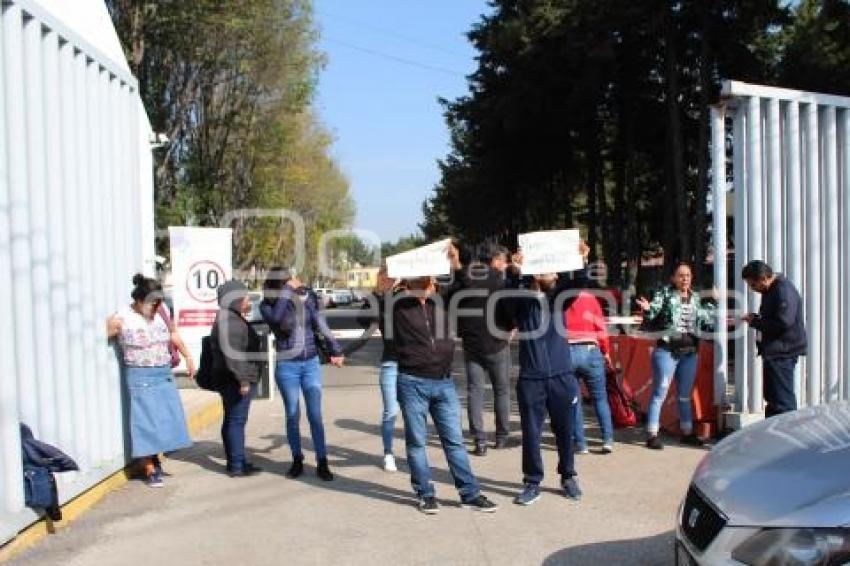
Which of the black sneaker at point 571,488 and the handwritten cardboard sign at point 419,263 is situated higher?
the handwritten cardboard sign at point 419,263

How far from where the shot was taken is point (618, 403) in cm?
934

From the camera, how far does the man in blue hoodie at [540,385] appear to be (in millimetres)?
6555

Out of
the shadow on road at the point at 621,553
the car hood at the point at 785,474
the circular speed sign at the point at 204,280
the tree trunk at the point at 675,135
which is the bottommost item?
the shadow on road at the point at 621,553

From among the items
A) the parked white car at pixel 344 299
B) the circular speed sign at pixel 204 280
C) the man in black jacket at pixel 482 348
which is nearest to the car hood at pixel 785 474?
the man in black jacket at pixel 482 348

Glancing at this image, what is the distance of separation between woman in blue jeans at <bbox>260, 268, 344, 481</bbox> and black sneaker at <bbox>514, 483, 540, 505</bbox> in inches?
73.4

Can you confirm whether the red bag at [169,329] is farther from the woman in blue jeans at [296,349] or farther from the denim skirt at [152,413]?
the woman in blue jeans at [296,349]

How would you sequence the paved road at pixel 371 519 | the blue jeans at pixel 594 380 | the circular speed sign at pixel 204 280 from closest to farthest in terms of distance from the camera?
the paved road at pixel 371 519 < the blue jeans at pixel 594 380 < the circular speed sign at pixel 204 280

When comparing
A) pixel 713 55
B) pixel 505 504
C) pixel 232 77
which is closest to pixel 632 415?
pixel 505 504

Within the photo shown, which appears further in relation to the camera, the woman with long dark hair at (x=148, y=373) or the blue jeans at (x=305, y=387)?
the blue jeans at (x=305, y=387)

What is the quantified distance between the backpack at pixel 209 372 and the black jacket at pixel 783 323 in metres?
4.79

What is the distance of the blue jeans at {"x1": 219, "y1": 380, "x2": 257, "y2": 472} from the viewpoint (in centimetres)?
795

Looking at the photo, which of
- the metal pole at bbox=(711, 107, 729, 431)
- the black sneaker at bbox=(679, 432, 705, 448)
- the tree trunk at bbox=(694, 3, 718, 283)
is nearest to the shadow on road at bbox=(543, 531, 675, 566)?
the black sneaker at bbox=(679, 432, 705, 448)

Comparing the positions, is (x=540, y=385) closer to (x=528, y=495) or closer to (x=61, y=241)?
(x=528, y=495)

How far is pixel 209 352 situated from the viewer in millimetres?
8000
